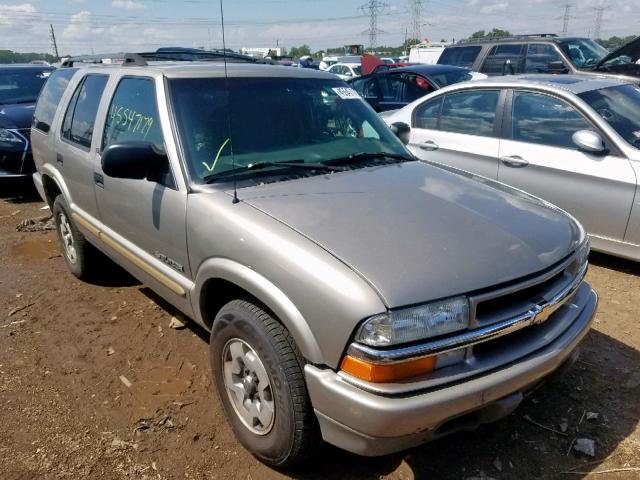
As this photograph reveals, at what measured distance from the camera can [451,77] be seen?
9219 mm

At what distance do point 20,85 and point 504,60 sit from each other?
8887 millimetres

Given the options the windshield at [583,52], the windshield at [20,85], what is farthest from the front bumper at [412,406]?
the windshield at [583,52]

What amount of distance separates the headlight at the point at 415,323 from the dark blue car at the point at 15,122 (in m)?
7.32

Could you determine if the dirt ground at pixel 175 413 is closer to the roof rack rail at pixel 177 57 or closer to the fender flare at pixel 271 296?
the fender flare at pixel 271 296

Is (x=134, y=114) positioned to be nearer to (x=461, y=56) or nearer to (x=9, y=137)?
(x=9, y=137)

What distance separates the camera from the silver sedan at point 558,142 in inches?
172

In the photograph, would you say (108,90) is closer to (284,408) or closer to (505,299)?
(284,408)

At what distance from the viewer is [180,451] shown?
268cm

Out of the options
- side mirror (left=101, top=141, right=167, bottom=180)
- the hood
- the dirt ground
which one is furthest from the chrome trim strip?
the hood

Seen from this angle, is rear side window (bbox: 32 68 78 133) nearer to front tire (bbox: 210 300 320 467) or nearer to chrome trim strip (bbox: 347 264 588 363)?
front tire (bbox: 210 300 320 467)

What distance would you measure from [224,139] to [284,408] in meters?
1.50

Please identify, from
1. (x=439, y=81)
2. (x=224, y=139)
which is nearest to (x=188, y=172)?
(x=224, y=139)

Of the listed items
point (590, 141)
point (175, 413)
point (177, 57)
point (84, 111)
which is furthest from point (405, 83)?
point (175, 413)

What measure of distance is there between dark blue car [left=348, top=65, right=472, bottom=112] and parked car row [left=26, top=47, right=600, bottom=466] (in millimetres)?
5593
